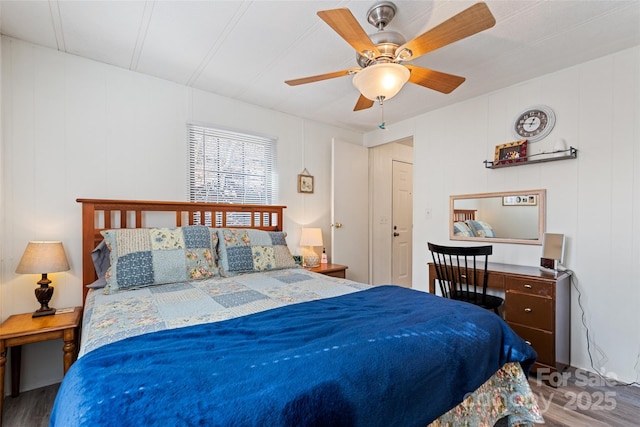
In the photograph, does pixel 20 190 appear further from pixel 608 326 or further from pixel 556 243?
pixel 608 326

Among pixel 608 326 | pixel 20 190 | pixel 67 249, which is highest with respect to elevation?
pixel 20 190

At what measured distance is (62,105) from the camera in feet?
7.36

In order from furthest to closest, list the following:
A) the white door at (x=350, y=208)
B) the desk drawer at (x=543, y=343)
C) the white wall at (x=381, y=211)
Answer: the white wall at (x=381, y=211) → the white door at (x=350, y=208) → the desk drawer at (x=543, y=343)

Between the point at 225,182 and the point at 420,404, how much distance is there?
261 centimetres

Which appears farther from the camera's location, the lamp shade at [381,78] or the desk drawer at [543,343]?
the desk drawer at [543,343]

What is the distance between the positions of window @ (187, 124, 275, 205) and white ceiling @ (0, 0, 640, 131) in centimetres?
51

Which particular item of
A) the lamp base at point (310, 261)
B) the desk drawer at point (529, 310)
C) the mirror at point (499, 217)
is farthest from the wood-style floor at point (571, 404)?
the lamp base at point (310, 261)

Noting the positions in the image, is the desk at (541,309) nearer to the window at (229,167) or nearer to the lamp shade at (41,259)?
the window at (229,167)

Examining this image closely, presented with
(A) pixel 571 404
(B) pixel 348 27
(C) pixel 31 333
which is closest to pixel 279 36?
(B) pixel 348 27

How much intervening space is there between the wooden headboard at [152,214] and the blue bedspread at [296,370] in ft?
5.27

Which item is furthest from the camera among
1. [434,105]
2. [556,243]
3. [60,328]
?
[434,105]

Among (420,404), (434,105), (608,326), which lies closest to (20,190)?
(420,404)

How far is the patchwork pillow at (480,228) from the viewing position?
2961mm

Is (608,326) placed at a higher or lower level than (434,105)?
lower
